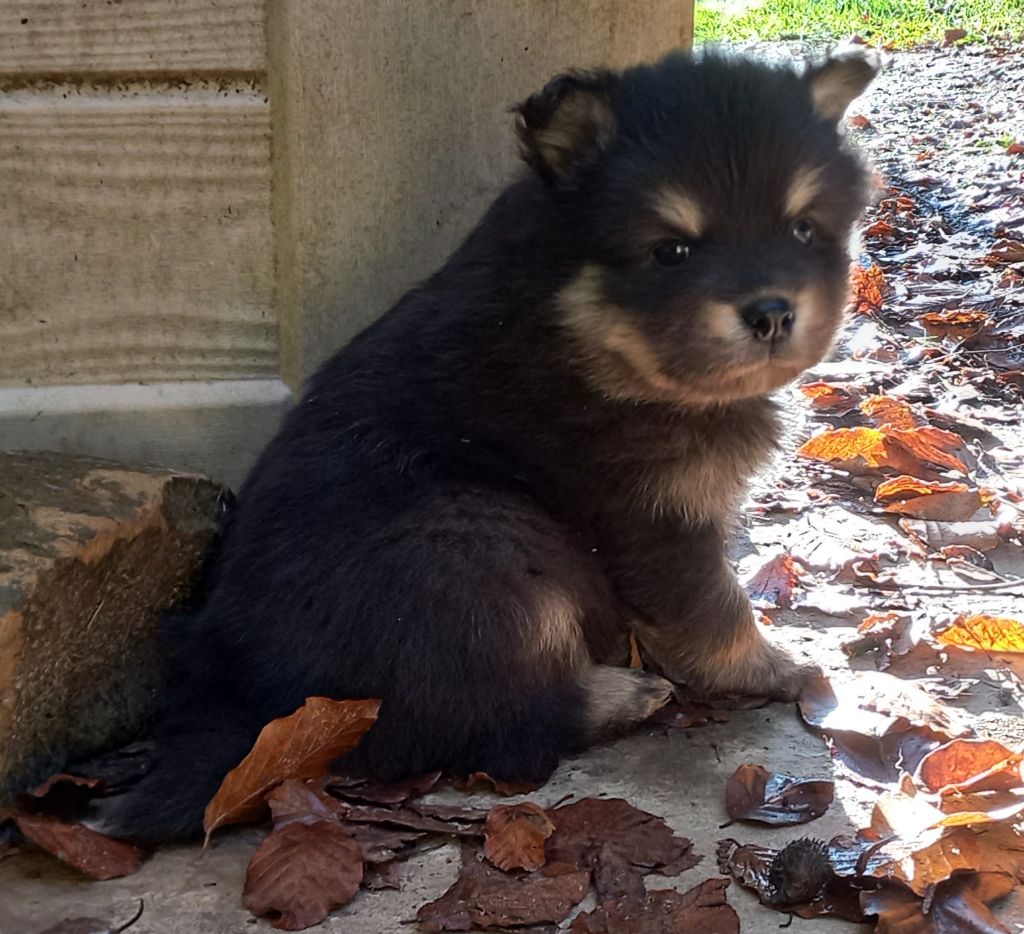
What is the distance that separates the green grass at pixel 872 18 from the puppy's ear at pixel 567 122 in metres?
9.85

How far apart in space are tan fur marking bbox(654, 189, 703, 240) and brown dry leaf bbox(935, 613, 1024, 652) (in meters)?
1.44

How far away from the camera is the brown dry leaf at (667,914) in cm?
241

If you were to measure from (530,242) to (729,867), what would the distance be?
1547 mm

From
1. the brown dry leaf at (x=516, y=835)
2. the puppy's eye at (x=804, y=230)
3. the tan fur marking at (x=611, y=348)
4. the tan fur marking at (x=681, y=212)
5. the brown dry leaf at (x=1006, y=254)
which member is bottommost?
the brown dry leaf at (x=516, y=835)

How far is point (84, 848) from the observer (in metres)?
2.67

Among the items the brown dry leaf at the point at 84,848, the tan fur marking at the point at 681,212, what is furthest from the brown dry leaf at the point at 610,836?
the tan fur marking at the point at 681,212

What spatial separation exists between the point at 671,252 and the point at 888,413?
252 cm

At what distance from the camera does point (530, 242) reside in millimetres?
3096

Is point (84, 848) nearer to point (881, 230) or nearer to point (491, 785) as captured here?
point (491, 785)

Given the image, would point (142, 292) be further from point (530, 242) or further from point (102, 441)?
point (530, 242)

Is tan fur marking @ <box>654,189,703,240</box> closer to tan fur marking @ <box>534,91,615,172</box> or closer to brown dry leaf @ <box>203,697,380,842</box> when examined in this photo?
tan fur marking @ <box>534,91,615,172</box>

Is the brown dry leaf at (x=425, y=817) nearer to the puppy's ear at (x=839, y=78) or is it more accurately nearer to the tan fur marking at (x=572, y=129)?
the tan fur marking at (x=572, y=129)

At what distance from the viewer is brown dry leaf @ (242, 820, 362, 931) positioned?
98.6 inches

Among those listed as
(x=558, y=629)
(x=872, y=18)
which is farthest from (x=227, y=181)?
(x=872, y=18)
